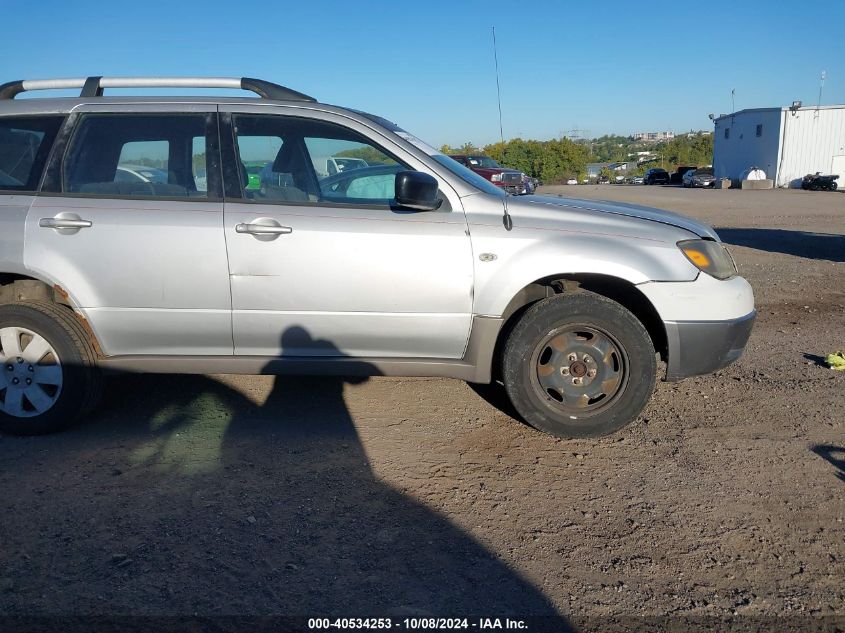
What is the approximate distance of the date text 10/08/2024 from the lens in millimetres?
2625

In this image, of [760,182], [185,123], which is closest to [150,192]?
[185,123]

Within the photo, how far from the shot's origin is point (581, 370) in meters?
4.27

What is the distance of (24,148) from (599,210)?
355 centimetres

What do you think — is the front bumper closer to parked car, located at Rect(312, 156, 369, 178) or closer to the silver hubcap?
parked car, located at Rect(312, 156, 369, 178)

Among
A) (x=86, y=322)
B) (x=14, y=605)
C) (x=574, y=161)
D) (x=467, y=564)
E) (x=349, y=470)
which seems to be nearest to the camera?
(x=14, y=605)

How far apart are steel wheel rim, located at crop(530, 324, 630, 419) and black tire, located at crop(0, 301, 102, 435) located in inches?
107

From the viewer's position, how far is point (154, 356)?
436 centimetres

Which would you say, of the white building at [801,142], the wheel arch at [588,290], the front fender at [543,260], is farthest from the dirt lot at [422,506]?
the white building at [801,142]

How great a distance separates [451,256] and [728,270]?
1735mm

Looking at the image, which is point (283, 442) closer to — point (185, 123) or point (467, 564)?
point (467, 564)

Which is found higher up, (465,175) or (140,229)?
(465,175)

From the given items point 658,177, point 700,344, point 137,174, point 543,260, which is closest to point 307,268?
point 137,174

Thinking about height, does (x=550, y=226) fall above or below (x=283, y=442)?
above

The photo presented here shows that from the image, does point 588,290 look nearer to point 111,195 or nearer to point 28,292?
point 111,195
